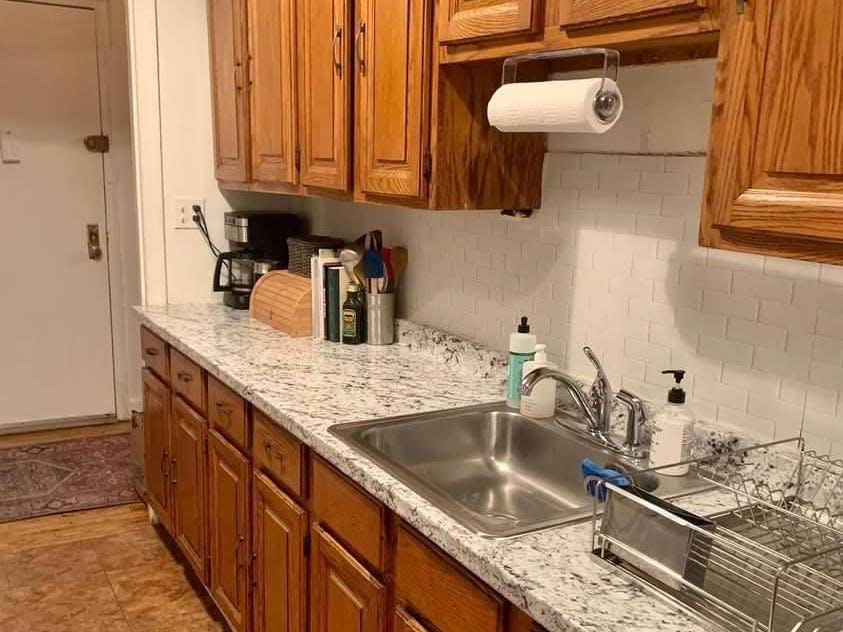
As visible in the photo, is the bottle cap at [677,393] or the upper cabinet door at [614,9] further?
the bottle cap at [677,393]

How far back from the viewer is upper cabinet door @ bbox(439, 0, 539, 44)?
4.95 feet

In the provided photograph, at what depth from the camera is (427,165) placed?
6.26 feet

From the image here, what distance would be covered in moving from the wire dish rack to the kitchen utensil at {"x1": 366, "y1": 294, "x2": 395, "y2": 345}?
1272 millimetres

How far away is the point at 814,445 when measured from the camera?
144cm

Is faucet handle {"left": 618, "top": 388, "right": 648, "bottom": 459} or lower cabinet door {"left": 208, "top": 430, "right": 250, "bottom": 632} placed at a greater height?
faucet handle {"left": 618, "top": 388, "right": 648, "bottom": 459}

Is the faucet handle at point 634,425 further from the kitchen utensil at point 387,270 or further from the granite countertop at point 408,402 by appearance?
the kitchen utensil at point 387,270

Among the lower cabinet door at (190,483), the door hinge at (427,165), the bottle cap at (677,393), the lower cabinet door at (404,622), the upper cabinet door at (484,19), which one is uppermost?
the upper cabinet door at (484,19)

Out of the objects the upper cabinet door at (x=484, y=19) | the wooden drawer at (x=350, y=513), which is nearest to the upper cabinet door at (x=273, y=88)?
the upper cabinet door at (x=484, y=19)

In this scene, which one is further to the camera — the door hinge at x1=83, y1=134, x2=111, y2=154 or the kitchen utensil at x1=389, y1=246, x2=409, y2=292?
the door hinge at x1=83, y1=134, x2=111, y2=154

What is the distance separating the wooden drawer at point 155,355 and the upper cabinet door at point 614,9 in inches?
74.5

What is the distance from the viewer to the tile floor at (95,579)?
260 cm

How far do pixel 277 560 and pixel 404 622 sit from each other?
0.63 m

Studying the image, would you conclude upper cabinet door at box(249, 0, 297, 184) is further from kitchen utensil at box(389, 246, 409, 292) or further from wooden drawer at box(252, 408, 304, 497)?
wooden drawer at box(252, 408, 304, 497)

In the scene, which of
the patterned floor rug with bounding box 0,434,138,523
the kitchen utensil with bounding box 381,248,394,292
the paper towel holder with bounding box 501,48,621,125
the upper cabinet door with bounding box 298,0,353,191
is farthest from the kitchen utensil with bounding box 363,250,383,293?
the patterned floor rug with bounding box 0,434,138,523
